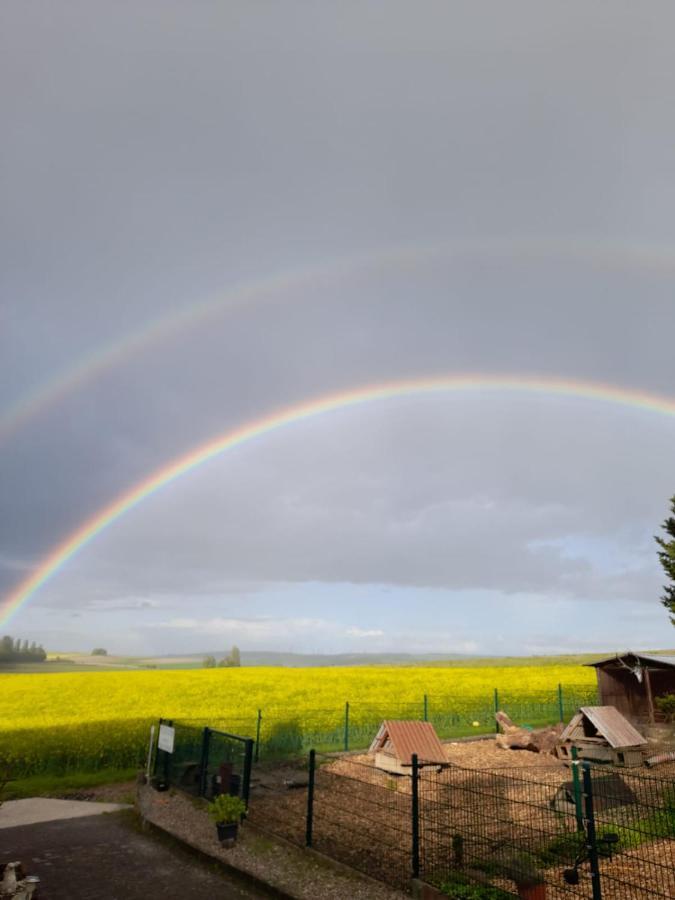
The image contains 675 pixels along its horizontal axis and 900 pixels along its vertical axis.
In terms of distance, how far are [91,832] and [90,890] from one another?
4.26 m

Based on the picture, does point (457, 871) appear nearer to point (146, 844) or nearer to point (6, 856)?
Answer: point (146, 844)

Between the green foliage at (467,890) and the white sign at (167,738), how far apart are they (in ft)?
30.7

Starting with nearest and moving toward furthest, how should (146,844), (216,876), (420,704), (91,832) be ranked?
1. (216,876)
2. (146,844)
3. (91,832)
4. (420,704)

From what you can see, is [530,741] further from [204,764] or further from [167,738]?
[167,738]

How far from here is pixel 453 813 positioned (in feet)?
46.5

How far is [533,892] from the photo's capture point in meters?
8.14

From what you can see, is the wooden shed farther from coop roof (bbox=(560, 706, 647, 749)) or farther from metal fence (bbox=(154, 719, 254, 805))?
metal fence (bbox=(154, 719, 254, 805))

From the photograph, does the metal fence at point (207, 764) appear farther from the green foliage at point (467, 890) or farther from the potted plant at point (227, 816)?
the green foliage at point (467, 890)

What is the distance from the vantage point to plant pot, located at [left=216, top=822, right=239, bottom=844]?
11.9 meters

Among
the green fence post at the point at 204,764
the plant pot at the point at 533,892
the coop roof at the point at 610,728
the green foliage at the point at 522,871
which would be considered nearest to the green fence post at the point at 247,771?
the green fence post at the point at 204,764

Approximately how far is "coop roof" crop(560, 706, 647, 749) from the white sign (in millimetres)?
14087

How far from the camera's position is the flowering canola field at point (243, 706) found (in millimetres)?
22516

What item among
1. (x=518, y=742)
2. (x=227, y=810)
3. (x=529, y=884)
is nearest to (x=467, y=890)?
(x=529, y=884)

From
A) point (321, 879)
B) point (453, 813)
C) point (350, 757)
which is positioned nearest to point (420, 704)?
point (350, 757)
